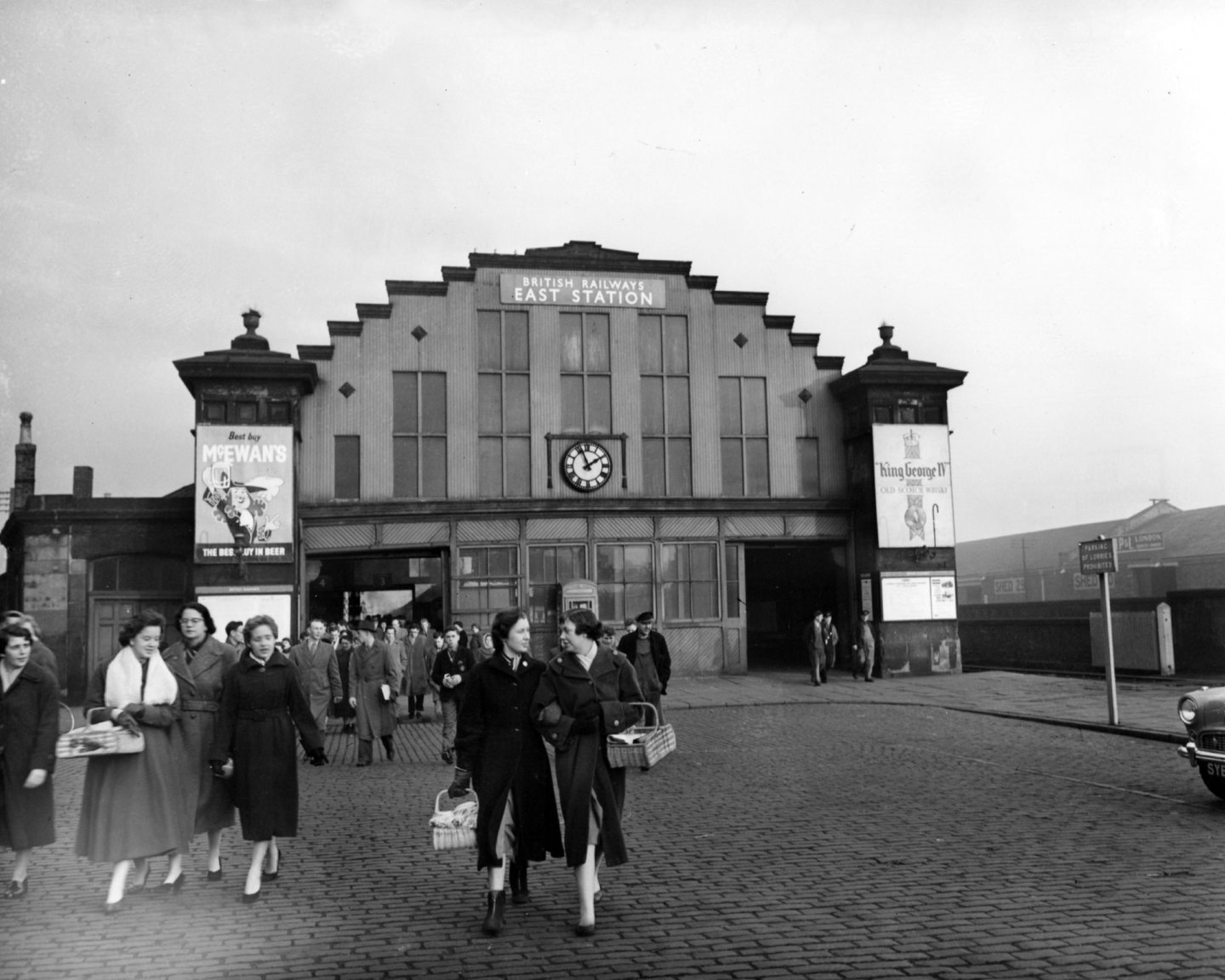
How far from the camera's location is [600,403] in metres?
30.0

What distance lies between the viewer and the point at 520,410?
29594mm

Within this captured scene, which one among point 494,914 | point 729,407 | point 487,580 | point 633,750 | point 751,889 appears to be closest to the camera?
point 494,914

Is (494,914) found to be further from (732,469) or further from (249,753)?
(732,469)

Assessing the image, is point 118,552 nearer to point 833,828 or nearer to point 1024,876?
point 833,828

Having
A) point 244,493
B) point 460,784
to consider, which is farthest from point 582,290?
point 460,784

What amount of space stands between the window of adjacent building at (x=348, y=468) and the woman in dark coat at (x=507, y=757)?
21857mm

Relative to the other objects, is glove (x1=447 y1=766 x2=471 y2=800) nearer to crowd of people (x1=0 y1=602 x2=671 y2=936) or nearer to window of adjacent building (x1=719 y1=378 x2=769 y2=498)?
crowd of people (x1=0 y1=602 x2=671 y2=936)

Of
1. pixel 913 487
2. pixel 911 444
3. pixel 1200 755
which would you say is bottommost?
pixel 1200 755

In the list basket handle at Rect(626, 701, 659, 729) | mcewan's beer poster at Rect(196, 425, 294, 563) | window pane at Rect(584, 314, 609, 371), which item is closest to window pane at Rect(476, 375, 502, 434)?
window pane at Rect(584, 314, 609, 371)

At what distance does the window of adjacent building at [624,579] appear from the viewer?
2917 centimetres

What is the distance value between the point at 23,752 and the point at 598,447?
22515mm

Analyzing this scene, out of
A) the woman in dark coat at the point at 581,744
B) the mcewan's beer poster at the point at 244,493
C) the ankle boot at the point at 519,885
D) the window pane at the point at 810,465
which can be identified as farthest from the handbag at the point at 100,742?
the window pane at the point at 810,465

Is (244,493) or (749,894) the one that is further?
(244,493)

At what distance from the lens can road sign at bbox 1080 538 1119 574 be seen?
677 inches
